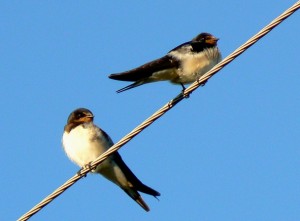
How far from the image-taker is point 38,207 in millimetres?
4527

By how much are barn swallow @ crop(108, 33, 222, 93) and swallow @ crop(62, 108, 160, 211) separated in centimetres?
59

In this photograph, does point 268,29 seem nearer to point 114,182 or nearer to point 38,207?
point 38,207

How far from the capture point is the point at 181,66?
20.5 feet

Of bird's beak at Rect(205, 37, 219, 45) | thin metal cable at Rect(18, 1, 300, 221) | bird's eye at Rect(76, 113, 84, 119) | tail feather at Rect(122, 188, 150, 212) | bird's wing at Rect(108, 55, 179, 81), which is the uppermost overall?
bird's eye at Rect(76, 113, 84, 119)

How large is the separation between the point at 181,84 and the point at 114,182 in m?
1.00

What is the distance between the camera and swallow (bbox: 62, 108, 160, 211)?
650 centimetres

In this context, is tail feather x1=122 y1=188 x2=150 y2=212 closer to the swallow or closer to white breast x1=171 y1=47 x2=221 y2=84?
the swallow

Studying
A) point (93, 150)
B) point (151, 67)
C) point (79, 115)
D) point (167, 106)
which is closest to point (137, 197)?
point (93, 150)

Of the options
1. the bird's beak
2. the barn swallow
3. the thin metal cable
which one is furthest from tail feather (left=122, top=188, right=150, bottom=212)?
the thin metal cable

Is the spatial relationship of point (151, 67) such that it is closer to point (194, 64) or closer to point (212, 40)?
point (194, 64)

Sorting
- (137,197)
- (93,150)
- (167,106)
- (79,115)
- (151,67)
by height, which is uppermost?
(79,115)

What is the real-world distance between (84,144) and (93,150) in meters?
0.08

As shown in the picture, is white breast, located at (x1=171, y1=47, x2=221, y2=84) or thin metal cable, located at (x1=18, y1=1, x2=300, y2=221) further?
white breast, located at (x1=171, y1=47, x2=221, y2=84)

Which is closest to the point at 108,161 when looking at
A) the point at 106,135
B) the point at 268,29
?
the point at 106,135
